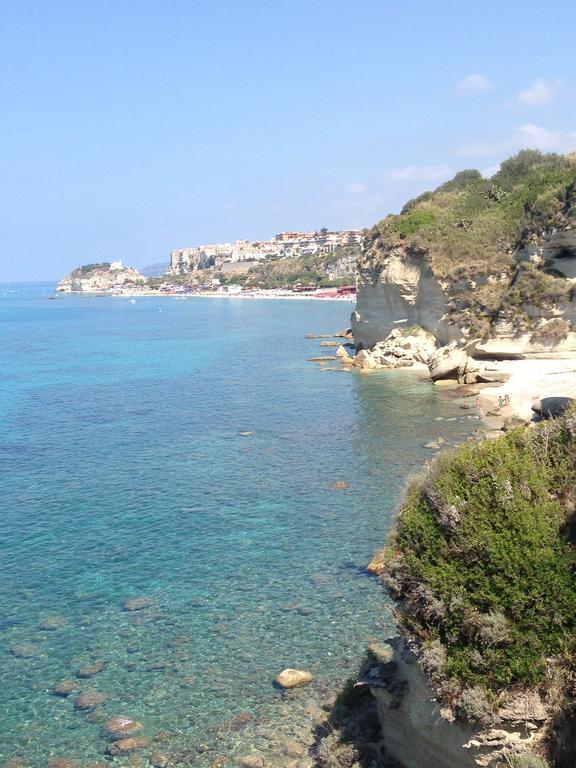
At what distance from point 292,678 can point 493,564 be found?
20.2 feet

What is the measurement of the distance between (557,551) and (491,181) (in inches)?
2195

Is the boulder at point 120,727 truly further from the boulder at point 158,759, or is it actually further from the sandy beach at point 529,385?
the sandy beach at point 529,385

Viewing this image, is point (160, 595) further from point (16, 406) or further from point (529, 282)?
point (529, 282)

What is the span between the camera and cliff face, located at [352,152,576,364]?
3984cm

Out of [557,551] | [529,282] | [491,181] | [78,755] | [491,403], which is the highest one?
[491,181]

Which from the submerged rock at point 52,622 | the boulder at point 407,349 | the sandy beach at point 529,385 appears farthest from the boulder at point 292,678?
the boulder at point 407,349

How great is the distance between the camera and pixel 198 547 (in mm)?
19469

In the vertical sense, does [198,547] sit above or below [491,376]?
below

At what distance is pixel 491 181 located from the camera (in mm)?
59219

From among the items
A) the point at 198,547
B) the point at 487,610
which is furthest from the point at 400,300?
the point at 487,610

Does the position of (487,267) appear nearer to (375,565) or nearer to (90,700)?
(375,565)

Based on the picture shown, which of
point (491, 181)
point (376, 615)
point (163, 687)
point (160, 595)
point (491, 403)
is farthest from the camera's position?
point (491, 181)


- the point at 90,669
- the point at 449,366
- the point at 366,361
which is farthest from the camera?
the point at 366,361

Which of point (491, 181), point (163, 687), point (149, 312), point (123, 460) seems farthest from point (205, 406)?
point (149, 312)
